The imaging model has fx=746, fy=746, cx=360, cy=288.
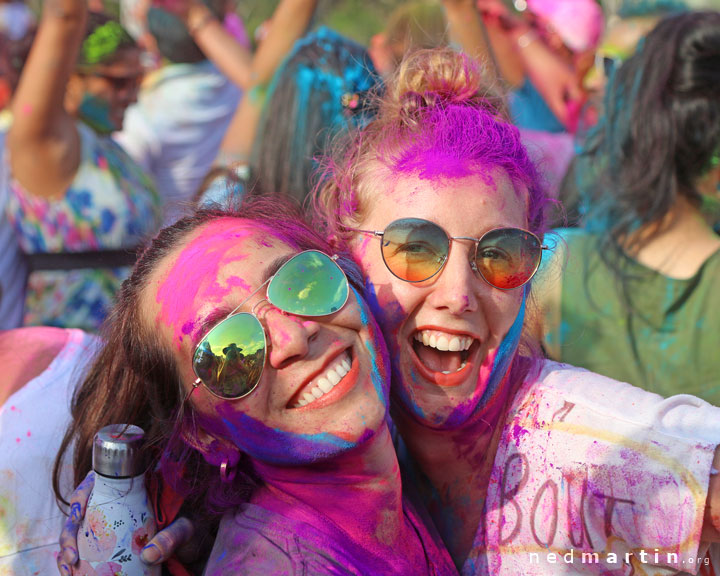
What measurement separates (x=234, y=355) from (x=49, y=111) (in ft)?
6.85

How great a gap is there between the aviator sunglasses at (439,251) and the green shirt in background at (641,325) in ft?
2.52

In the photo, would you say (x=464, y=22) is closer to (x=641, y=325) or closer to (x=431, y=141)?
(x=641, y=325)

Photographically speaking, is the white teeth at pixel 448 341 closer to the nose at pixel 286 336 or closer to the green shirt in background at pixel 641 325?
the nose at pixel 286 336

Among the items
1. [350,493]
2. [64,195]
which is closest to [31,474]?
[350,493]

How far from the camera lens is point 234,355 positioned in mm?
1503

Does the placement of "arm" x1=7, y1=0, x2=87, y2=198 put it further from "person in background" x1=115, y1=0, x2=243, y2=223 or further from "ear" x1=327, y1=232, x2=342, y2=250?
"ear" x1=327, y1=232, x2=342, y2=250

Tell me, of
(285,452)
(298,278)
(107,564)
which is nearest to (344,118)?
(298,278)

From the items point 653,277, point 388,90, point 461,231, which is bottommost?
point 653,277

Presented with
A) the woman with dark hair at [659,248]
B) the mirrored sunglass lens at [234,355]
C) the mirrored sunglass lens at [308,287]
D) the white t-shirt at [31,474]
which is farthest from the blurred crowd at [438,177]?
the mirrored sunglass lens at [234,355]

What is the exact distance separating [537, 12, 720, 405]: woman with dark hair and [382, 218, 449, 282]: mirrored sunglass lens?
0.98 meters

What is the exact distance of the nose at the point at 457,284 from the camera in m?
1.66

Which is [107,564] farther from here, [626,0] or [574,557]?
[626,0]

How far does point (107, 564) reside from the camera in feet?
4.96

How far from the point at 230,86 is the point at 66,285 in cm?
242
